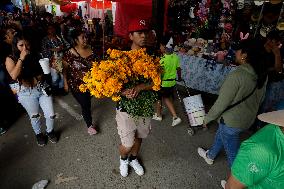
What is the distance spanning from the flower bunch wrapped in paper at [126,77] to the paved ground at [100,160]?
56.9 inches

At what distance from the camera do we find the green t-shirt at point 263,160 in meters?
1.64

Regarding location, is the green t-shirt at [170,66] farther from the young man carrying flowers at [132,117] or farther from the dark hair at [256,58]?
the dark hair at [256,58]

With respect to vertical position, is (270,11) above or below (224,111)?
above

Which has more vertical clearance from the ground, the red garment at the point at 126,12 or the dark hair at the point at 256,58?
the red garment at the point at 126,12

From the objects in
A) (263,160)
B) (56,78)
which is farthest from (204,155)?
(56,78)

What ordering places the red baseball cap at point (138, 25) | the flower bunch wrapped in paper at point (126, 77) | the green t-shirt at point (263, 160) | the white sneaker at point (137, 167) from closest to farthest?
the green t-shirt at point (263, 160) → the flower bunch wrapped in paper at point (126, 77) → the red baseball cap at point (138, 25) → the white sneaker at point (137, 167)

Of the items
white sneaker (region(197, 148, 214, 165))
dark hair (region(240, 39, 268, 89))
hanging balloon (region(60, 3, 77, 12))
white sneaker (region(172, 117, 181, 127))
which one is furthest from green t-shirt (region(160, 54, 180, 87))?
hanging balloon (region(60, 3, 77, 12))

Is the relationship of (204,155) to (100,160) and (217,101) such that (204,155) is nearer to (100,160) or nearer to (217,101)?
(217,101)

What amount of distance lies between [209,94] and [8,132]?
16.8ft

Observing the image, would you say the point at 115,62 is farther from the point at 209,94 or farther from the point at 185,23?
the point at 185,23

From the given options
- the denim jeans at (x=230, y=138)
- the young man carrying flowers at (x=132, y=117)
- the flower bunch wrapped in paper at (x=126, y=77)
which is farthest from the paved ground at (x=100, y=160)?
the flower bunch wrapped in paper at (x=126, y=77)

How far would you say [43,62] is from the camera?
4.16 m

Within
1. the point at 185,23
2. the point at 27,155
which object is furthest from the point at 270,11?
the point at 27,155

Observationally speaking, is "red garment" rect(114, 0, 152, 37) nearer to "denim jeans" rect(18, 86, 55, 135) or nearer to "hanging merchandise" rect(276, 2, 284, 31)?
"hanging merchandise" rect(276, 2, 284, 31)
